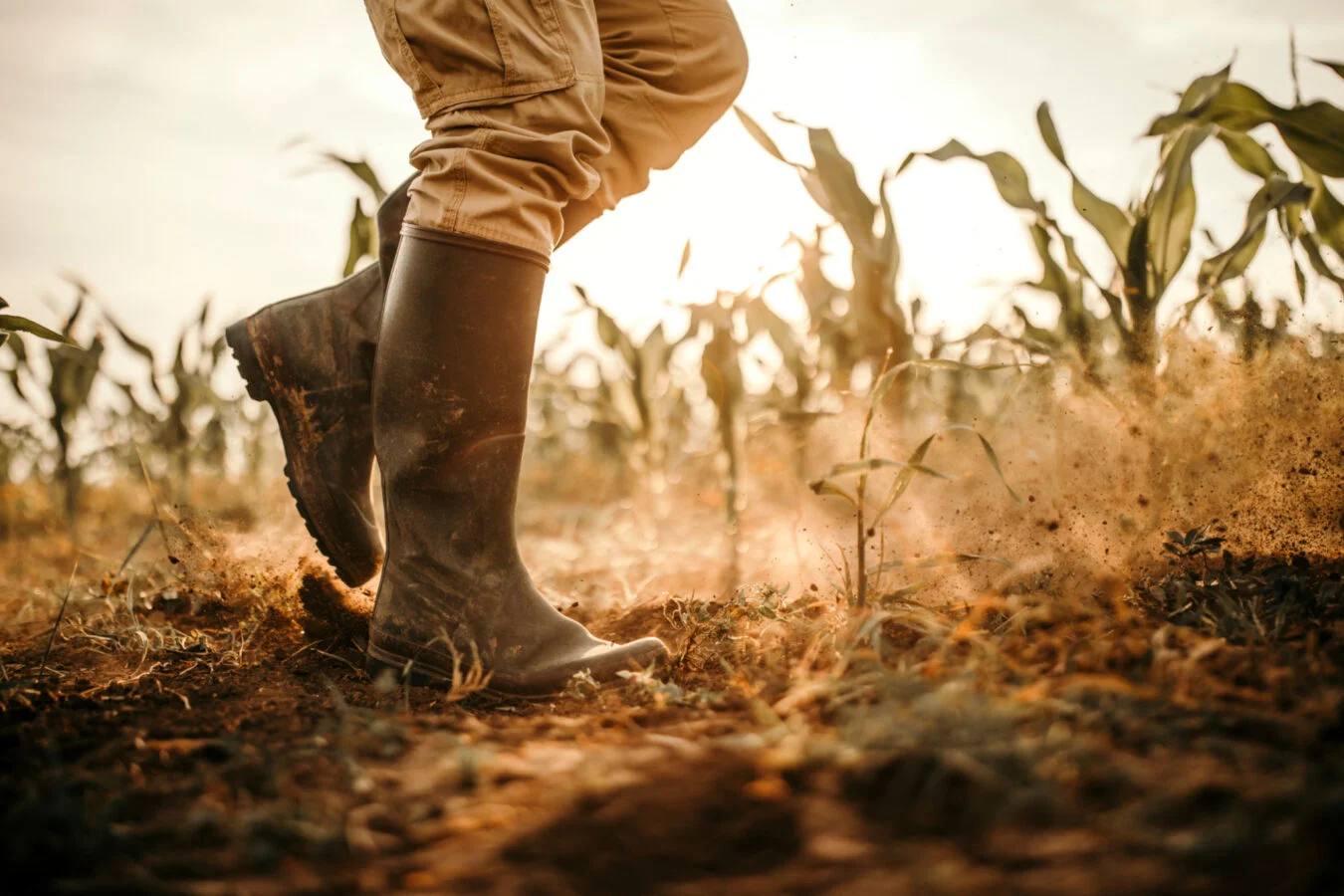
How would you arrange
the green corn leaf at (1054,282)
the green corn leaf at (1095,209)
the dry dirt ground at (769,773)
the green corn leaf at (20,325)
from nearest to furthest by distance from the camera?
the dry dirt ground at (769,773), the green corn leaf at (20,325), the green corn leaf at (1095,209), the green corn leaf at (1054,282)

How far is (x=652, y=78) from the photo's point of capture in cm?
134

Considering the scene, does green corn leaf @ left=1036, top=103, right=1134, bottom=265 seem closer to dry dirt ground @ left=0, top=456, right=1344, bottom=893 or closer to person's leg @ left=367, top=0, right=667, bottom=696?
dry dirt ground @ left=0, top=456, right=1344, bottom=893

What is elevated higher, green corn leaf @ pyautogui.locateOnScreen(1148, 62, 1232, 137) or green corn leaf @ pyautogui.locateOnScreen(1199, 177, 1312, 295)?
green corn leaf @ pyautogui.locateOnScreen(1148, 62, 1232, 137)

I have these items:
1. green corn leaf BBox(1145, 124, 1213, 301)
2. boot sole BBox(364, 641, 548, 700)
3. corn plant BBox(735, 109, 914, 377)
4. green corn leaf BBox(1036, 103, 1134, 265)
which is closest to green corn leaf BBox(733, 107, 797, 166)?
corn plant BBox(735, 109, 914, 377)

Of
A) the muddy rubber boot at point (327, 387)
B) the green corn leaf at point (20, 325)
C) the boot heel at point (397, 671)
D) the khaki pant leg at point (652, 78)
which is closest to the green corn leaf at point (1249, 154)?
the khaki pant leg at point (652, 78)

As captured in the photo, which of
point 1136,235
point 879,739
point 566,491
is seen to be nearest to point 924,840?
point 879,739

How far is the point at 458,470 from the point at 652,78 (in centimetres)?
71

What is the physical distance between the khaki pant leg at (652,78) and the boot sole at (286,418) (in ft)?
1.75

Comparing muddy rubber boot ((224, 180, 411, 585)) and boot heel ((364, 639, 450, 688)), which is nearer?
boot heel ((364, 639, 450, 688))

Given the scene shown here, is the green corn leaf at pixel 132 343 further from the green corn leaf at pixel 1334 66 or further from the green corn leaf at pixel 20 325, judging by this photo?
the green corn leaf at pixel 1334 66

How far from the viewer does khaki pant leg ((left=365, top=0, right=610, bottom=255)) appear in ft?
3.53

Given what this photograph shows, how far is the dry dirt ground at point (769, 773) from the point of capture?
0.49m

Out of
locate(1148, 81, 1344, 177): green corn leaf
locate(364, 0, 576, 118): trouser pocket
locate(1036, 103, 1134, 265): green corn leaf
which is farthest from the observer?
locate(1036, 103, 1134, 265): green corn leaf

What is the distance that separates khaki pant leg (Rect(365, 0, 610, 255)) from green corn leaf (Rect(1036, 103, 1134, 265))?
0.92m
